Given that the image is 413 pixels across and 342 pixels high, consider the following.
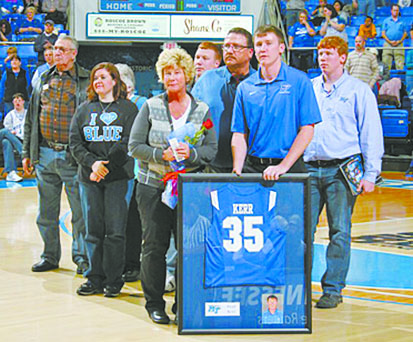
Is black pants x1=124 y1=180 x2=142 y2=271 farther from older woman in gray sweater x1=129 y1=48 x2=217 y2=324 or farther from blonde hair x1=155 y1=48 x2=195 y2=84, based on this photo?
blonde hair x1=155 y1=48 x2=195 y2=84

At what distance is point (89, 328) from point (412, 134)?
12.1 m

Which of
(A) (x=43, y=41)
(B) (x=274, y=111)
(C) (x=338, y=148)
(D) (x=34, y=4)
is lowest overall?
(C) (x=338, y=148)

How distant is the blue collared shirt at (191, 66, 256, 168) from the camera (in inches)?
219

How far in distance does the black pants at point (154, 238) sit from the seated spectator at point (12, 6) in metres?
15.7

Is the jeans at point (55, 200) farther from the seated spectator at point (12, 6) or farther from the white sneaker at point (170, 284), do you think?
the seated spectator at point (12, 6)

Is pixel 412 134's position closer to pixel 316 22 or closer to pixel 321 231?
pixel 316 22

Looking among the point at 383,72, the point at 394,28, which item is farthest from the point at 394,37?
the point at 383,72

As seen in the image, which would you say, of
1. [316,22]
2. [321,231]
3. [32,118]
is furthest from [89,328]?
[316,22]

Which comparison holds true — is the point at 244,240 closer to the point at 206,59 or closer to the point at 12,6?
the point at 206,59

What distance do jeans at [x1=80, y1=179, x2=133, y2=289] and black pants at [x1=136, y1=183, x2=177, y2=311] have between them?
0.70 meters

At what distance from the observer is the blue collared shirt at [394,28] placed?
17422 millimetres

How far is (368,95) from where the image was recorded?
18.3 ft

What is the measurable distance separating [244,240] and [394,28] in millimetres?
13734

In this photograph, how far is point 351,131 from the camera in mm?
5539
